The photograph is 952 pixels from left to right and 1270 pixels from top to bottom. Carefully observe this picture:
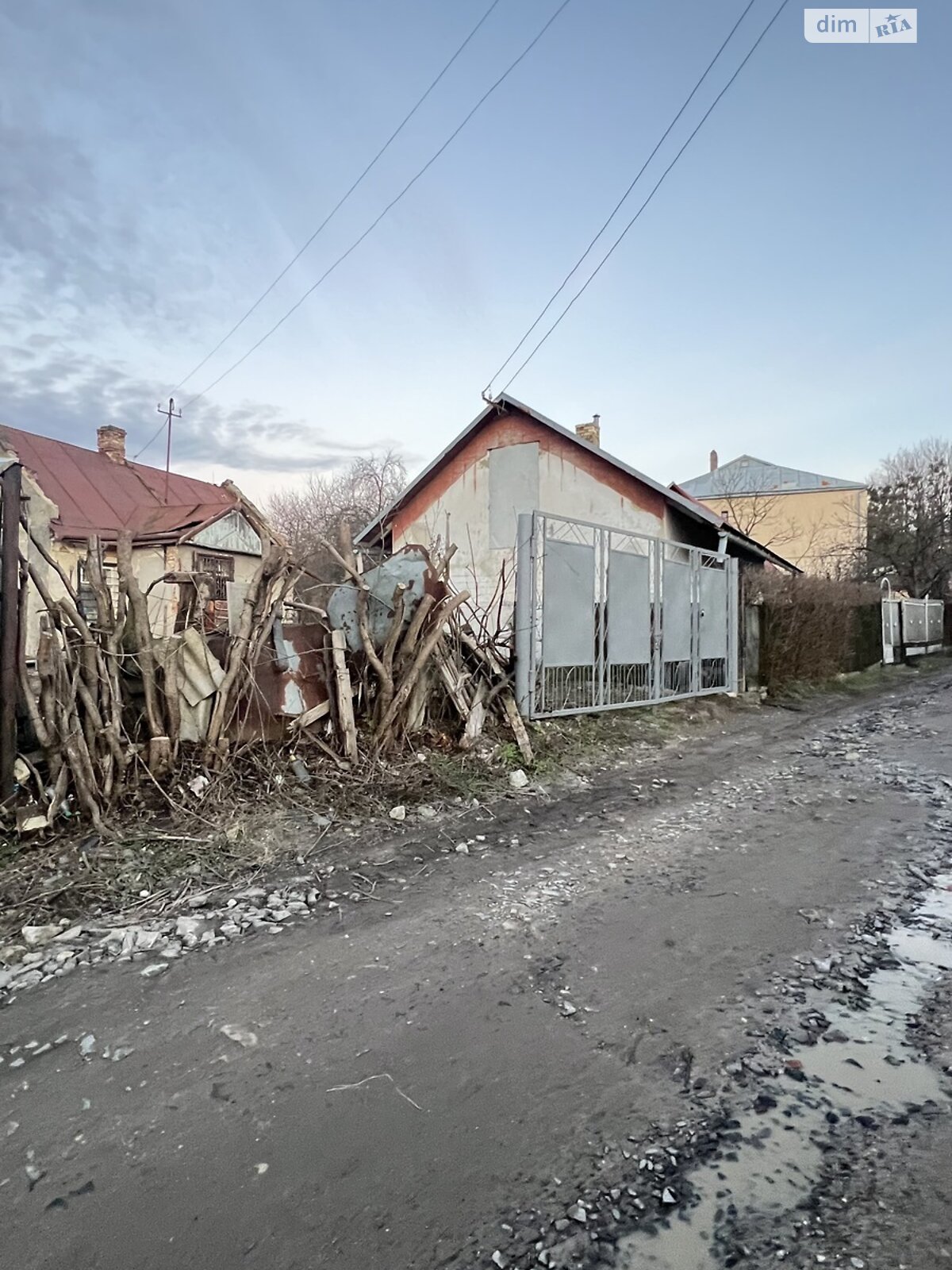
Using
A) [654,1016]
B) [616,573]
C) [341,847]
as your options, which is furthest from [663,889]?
[616,573]

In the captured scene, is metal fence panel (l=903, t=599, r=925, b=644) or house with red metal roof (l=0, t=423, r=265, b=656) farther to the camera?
metal fence panel (l=903, t=599, r=925, b=644)

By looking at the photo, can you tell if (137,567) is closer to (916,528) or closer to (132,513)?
(132,513)

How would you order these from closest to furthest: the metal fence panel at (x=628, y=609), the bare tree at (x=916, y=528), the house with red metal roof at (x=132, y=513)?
the metal fence panel at (x=628, y=609), the house with red metal roof at (x=132, y=513), the bare tree at (x=916, y=528)

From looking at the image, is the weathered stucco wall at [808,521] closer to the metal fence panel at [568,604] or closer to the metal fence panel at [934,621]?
the metal fence panel at [934,621]

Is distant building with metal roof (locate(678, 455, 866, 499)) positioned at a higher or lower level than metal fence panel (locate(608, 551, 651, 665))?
higher

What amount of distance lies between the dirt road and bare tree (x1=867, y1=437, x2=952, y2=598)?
3151 centimetres

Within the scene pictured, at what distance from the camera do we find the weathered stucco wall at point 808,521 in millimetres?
32625

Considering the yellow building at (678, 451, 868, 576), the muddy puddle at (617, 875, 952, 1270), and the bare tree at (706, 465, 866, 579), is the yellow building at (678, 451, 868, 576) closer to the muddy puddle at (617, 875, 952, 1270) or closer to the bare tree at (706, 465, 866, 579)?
the bare tree at (706, 465, 866, 579)

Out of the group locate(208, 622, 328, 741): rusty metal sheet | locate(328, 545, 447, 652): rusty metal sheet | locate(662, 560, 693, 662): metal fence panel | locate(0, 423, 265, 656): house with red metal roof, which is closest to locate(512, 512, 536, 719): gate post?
locate(328, 545, 447, 652): rusty metal sheet

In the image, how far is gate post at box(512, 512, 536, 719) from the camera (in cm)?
740

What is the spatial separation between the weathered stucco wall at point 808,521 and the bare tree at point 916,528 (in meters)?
0.99

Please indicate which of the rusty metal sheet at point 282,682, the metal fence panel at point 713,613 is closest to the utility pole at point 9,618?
the rusty metal sheet at point 282,682

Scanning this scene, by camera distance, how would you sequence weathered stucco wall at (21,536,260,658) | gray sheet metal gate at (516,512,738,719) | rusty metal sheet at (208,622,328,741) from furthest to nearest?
gray sheet metal gate at (516,512,738,719) → rusty metal sheet at (208,622,328,741) → weathered stucco wall at (21,536,260,658)

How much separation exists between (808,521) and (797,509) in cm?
89
